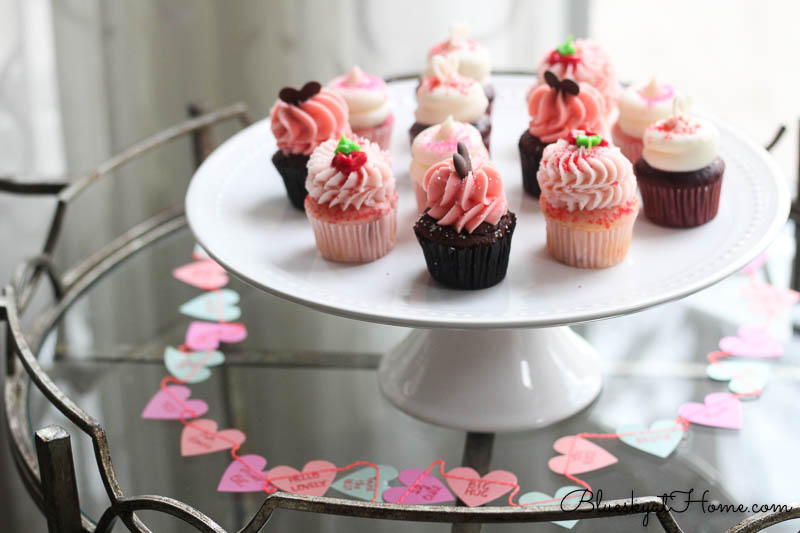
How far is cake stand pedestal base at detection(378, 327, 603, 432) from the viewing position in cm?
167

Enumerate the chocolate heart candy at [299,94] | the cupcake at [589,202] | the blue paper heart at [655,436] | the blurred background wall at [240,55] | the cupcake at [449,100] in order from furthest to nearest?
the blurred background wall at [240,55] → the cupcake at [449,100] → the chocolate heart candy at [299,94] → the blue paper heart at [655,436] → the cupcake at [589,202]

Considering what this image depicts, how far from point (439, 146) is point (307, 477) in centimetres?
58

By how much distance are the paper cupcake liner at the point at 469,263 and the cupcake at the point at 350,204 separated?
0.10m

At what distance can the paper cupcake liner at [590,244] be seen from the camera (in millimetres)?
1485

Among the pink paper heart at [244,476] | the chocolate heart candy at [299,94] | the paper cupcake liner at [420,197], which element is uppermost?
the chocolate heart candy at [299,94]

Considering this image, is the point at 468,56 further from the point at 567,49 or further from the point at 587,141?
the point at 587,141

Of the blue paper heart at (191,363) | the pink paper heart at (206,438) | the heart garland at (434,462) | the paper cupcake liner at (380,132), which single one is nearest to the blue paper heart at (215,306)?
the heart garland at (434,462)

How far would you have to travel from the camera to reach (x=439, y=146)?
168 centimetres

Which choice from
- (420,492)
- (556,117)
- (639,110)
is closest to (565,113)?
(556,117)

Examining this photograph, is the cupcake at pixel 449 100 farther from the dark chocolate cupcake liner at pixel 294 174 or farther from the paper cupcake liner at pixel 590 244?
the paper cupcake liner at pixel 590 244

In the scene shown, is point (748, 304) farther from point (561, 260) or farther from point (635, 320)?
point (561, 260)

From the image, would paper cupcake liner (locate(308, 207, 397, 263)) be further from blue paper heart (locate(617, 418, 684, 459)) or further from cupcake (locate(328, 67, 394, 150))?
blue paper heart (locate(617, 418, 684, 459))

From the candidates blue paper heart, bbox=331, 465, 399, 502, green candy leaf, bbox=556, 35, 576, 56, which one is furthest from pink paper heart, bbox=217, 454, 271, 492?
green candy leaf, bbox=556, 35, 576, 56

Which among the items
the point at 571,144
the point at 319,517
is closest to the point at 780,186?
the point at 571,144
